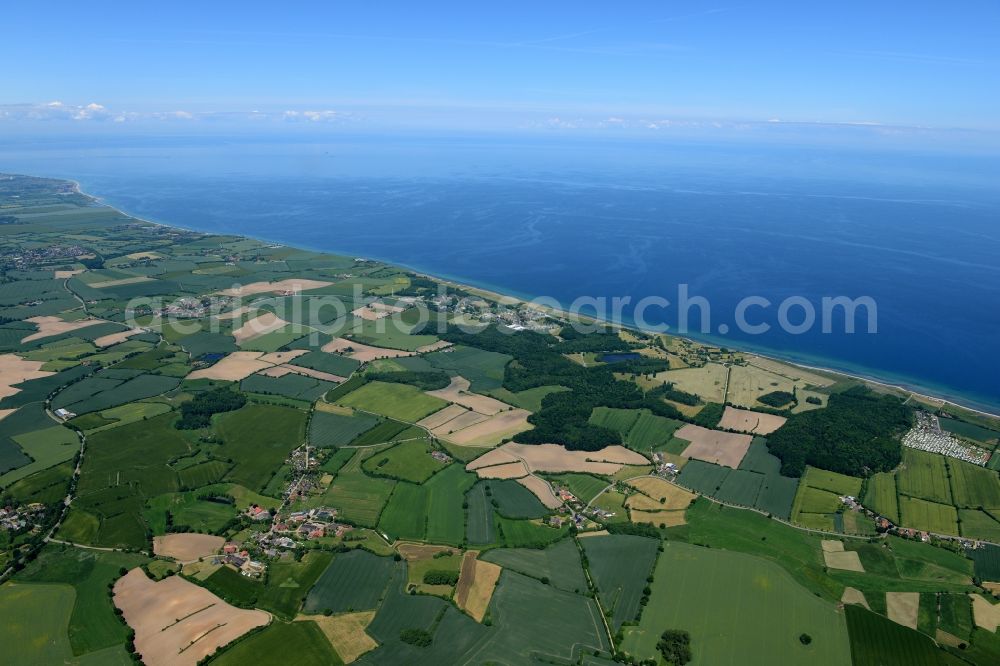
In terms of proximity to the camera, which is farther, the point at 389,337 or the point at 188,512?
the point at 389,337

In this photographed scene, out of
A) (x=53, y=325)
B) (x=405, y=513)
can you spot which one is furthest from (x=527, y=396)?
(x=53, y=325)

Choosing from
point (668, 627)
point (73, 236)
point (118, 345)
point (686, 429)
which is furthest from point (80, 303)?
point (668, 627)

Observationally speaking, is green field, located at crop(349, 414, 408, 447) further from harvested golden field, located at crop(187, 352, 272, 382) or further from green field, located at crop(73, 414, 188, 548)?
harvested golden field, located at crop(187, 352, 272, 382)

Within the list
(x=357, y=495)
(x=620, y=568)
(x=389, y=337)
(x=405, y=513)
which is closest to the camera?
(x=620, y=568)

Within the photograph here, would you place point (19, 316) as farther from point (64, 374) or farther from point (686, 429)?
point (686, 429)

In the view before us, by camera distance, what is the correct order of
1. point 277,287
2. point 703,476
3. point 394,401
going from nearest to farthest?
point 703,476, point 394,401, point 277,287

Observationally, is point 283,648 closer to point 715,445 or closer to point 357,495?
point 357,495

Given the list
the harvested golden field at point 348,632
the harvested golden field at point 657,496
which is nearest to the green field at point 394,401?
the harvested golden field at point 657,496
